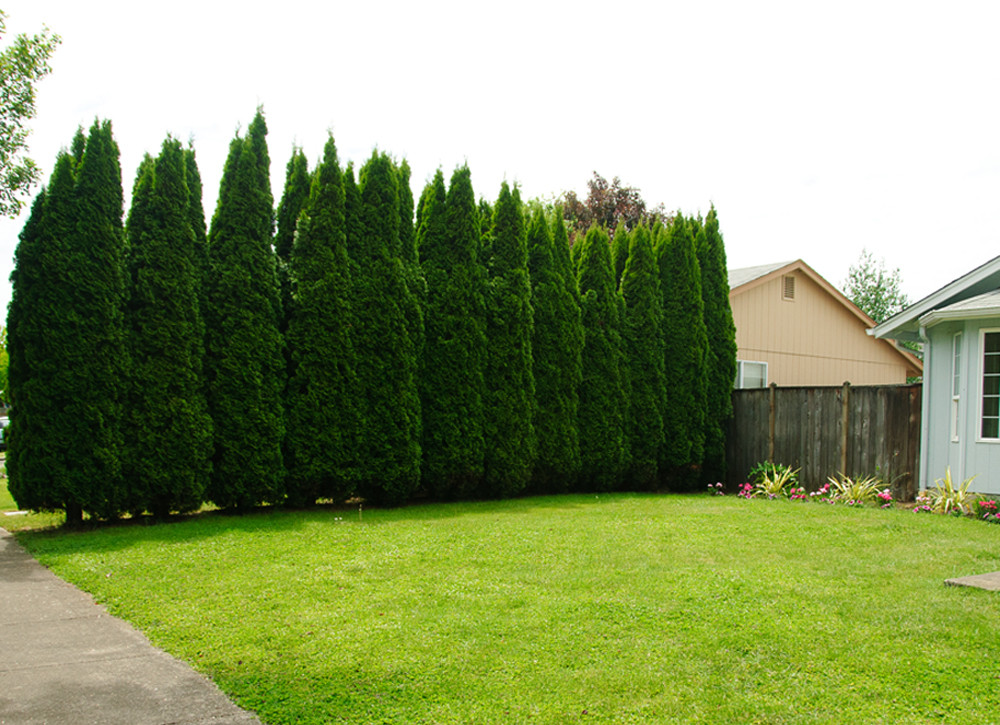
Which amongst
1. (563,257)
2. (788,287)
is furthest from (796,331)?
(563,257)

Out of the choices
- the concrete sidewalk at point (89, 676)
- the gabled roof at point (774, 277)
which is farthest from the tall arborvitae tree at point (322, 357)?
the gabled roof at point (774, 277)

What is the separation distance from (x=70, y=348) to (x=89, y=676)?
566cm

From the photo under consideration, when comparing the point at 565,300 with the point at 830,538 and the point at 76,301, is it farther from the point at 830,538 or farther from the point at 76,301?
the point at 76,301

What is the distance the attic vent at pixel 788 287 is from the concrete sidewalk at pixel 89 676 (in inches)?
687

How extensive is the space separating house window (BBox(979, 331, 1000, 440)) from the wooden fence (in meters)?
1.29

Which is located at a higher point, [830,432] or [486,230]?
[486,230]

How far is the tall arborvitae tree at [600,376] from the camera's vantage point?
13.0 meters

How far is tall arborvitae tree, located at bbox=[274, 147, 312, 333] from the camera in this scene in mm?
10477

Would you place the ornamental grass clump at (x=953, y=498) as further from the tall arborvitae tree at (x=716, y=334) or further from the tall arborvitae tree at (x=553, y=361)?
the tall arborvitae tree at (x=553, y=361)

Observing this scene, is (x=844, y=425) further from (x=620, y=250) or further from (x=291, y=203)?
(x=291, y=203)

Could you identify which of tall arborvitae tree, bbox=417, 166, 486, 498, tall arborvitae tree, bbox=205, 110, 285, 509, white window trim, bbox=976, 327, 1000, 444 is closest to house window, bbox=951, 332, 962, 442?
white window trim, bbox=976, 327, 1000, 444

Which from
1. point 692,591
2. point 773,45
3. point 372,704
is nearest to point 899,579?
point 692,591

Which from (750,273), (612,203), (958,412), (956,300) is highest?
(612,203)

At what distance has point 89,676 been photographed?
3.81 m
